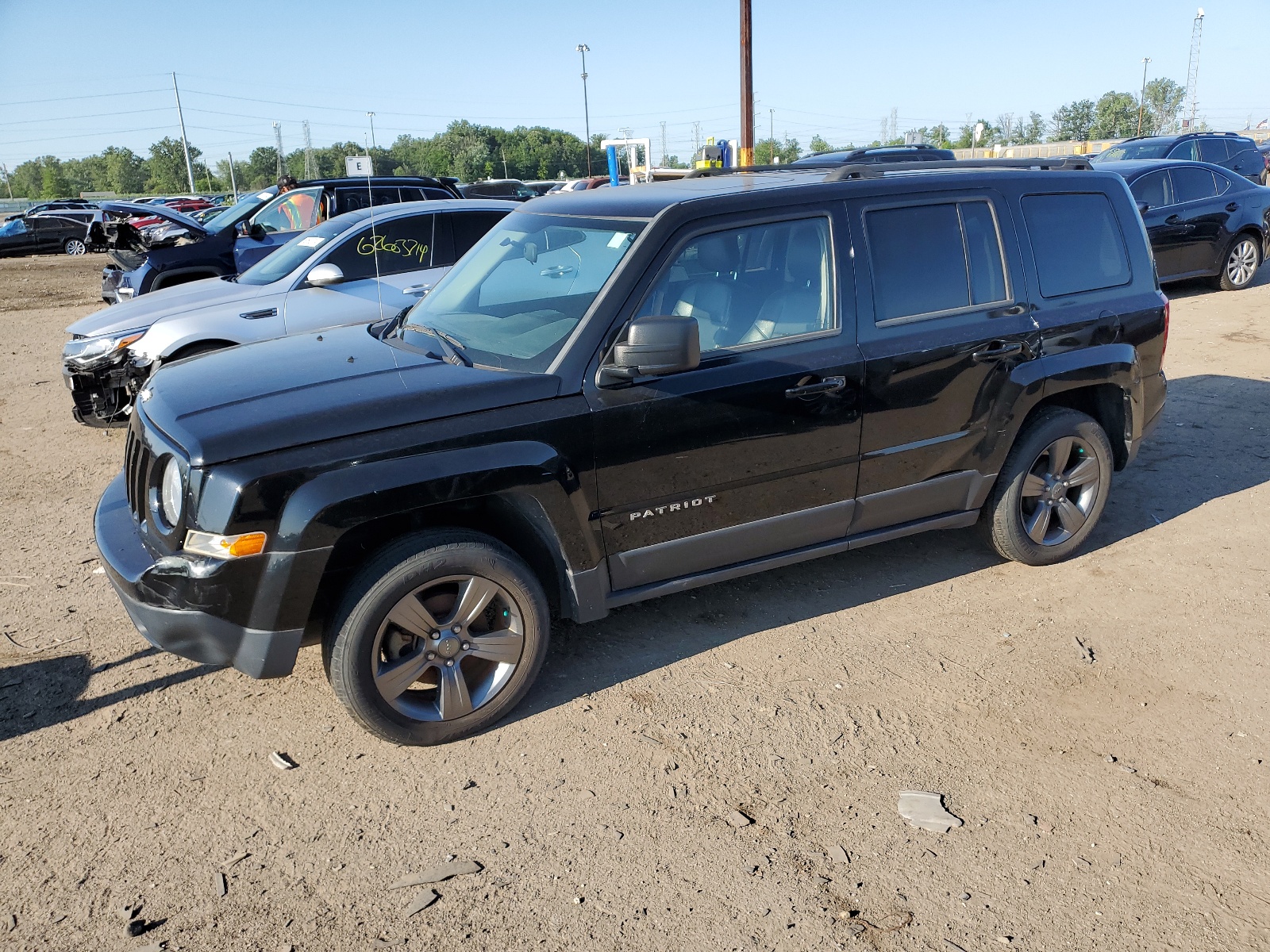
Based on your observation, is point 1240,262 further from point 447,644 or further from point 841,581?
point 447,644

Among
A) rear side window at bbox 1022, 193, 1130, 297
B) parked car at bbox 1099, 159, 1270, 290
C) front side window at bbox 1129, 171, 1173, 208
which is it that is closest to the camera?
rear side window at bbox 1022, 193, 1130, 297

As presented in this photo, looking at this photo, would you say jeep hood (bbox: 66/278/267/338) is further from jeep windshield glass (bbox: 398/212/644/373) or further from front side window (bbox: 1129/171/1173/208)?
front side window (bbox: 1129/171/1173/208)

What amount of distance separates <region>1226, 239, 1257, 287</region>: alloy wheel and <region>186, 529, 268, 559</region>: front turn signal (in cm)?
1355

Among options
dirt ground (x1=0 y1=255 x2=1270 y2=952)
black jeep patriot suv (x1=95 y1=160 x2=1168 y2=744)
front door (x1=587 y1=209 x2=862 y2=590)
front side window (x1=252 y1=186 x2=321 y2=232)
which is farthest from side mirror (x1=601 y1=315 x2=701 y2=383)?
front side window (x1=252 y1=186 x2=321 y2=232)

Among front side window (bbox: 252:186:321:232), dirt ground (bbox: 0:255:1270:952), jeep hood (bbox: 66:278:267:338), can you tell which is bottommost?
dirt ground (bbox: 0:255:1270:952)

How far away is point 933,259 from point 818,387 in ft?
2.96

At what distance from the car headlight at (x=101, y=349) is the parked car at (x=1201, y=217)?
36.4 ft

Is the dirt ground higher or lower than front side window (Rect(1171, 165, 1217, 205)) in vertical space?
lower

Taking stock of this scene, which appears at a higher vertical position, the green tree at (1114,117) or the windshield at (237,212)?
the green tree at (1114,117)

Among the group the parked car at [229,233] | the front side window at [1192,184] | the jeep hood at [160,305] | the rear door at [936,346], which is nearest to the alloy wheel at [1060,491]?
the rear door at [936,346]

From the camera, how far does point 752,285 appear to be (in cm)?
393

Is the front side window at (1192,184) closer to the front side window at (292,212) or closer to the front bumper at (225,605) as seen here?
the front side window at (292,212)

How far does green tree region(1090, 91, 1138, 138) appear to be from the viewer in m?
94.7

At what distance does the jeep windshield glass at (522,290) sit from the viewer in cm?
373
